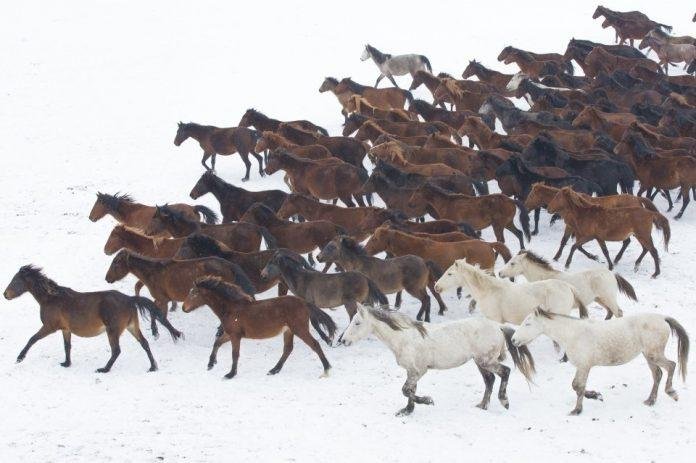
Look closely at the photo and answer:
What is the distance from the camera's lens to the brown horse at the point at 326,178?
53.1ft

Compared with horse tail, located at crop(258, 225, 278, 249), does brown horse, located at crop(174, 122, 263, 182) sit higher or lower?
higher

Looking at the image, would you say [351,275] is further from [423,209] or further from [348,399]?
[423,209]

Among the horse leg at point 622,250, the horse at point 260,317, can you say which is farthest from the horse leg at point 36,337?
the horse leg at point 622,250

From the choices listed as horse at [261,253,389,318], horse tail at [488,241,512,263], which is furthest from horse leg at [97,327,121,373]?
horse tail at [488,241,512,263]

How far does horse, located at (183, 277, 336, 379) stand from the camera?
422 inches

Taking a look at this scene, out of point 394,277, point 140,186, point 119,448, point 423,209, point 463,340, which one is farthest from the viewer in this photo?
point 140,186

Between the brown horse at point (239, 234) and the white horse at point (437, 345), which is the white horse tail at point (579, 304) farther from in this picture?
the brown horse at point (239, 234)

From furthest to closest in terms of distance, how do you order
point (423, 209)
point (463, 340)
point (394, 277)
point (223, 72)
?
point (223, 72)
point (423, 209)
point (394, 277)
point (463, 340)

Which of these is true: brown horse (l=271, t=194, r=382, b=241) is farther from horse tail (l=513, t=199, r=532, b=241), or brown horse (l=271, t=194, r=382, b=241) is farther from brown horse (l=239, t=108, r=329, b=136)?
brown horse (l=239, t=108, r=329, b=136)

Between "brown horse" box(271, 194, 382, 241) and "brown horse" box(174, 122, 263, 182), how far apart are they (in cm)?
426

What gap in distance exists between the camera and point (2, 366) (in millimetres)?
11094

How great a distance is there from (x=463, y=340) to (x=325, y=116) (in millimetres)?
14164

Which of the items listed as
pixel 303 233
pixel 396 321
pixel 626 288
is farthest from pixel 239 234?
pixel 626 288

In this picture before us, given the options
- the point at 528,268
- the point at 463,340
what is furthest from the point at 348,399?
the point at 528,268
